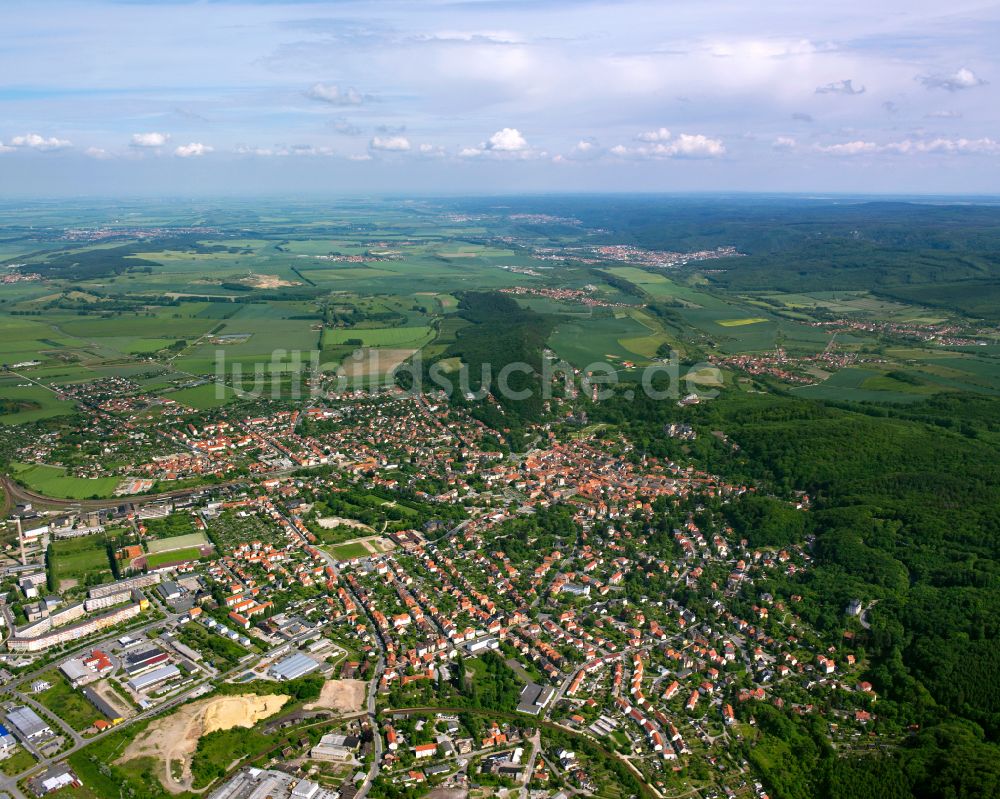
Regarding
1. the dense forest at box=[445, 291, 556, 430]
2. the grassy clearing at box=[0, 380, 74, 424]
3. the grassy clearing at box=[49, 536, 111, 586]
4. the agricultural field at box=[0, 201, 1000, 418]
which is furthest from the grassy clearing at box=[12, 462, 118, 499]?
the dense forest at box=[445, 291, 556, 430]

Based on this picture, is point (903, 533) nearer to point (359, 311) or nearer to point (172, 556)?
point (172, 556)

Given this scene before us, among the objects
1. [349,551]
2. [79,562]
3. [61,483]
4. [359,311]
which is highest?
[359,311]

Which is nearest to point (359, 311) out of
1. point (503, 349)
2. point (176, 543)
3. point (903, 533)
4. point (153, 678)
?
point (503, 349)

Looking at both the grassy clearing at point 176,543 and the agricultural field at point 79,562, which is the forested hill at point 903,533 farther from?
the agricultural field at point 79,562

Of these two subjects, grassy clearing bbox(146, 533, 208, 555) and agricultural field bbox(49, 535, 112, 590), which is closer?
agricultural field bbox(49, 535, 112, 590)

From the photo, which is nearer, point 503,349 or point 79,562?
point 79,562

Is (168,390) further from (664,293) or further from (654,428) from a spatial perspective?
(664,293)

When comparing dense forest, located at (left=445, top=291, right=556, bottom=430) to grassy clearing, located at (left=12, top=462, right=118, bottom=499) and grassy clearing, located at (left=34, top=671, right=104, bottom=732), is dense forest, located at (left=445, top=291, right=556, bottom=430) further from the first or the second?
grassy clearing, located at (left=34, top=671, right=104, bottom=732)

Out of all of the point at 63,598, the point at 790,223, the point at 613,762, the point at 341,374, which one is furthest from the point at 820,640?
the point at 790,223
